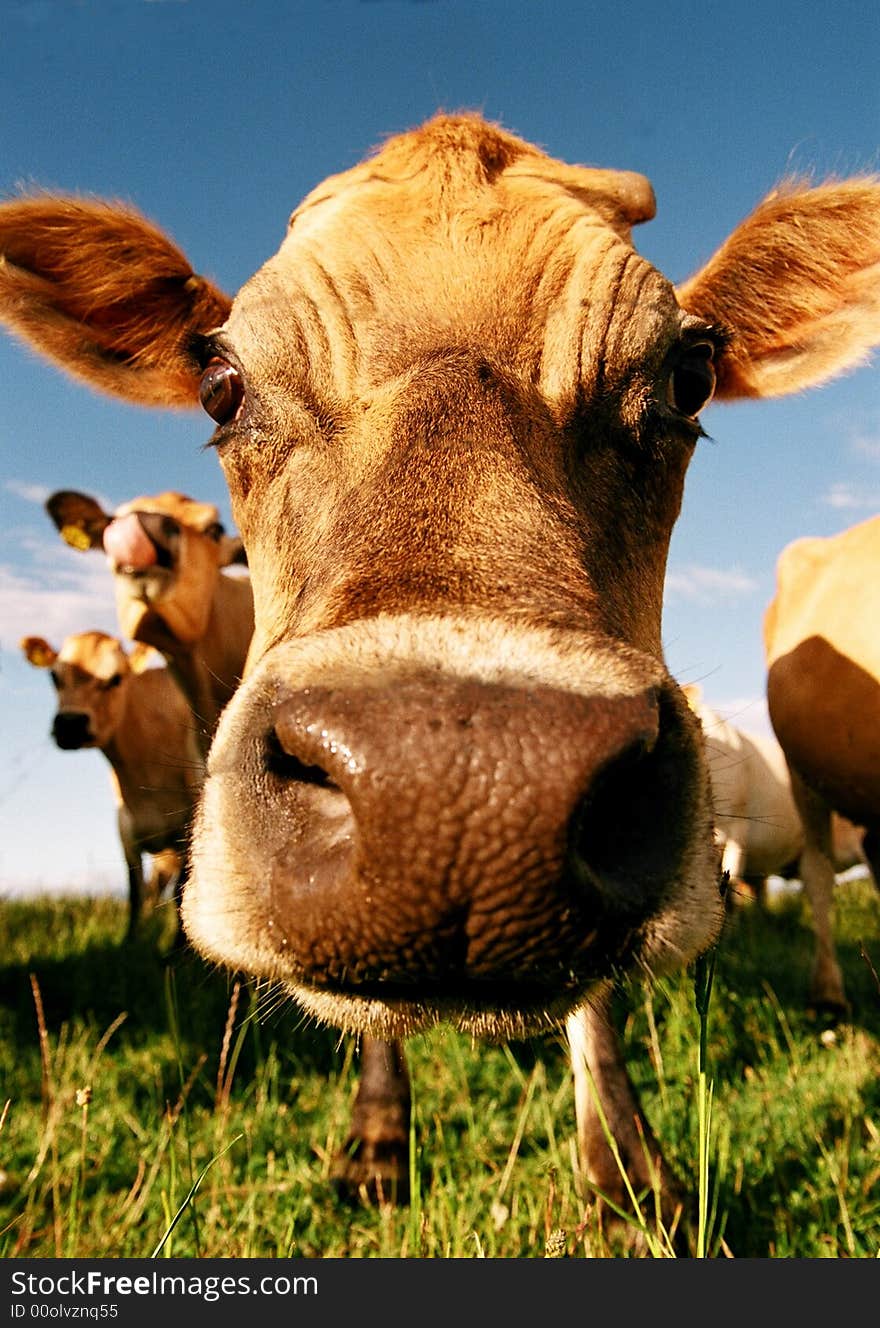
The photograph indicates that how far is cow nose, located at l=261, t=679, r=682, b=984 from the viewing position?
1369 mm

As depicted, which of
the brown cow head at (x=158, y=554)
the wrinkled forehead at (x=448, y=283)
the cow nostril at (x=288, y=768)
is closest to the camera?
the cow nostril at (x=288, y=768)

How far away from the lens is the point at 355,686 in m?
1.47

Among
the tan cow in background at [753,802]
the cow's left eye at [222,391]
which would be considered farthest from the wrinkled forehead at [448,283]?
the tan cow in background at [753,802]

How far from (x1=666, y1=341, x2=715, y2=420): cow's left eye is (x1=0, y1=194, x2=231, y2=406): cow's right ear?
154 centimetres

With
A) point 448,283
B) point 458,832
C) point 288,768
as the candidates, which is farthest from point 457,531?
point 448,283

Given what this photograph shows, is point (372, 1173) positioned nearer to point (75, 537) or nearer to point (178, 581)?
point (178, 581)

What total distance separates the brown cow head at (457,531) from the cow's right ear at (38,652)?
6.02 metres

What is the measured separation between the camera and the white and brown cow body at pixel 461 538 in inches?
55.4

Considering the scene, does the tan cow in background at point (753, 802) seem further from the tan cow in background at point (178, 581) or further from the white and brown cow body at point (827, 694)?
the tan cow in background at point (178, 581)

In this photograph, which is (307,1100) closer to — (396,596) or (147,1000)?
(147,1000)

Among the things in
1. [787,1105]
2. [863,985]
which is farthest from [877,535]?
[787,1105]

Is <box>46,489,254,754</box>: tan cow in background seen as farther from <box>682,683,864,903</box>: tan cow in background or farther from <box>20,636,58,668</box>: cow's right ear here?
<box>682,683,864,903</box>: tan cow in background

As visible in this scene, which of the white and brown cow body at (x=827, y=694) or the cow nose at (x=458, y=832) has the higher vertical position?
the cow nose at (x=458, y=832)

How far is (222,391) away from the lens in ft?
9.64
